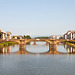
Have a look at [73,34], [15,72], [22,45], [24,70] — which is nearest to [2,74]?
[15,72]

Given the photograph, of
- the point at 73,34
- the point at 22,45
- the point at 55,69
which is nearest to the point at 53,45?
the point at 22,45

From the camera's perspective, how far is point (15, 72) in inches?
1046

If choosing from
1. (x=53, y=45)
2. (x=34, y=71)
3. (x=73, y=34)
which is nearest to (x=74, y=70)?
(x=34, y=71)

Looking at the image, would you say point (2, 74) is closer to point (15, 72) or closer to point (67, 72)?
point (15, 72)

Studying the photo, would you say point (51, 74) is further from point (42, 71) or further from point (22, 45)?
point (22, 45)

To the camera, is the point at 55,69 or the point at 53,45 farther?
the point at 53,45

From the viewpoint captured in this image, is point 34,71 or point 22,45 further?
point 22,45

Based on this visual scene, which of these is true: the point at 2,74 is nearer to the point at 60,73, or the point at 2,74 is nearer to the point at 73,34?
the point at 60,73

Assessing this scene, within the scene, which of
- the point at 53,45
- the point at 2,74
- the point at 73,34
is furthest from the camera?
the point at 73,34

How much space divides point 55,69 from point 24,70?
5338 mm

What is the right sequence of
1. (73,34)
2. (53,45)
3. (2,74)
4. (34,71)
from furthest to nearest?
(73,34), (53,45), (34,71), (2,74)

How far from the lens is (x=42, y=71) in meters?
27.2

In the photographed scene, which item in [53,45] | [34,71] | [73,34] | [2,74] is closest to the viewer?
[2,74]

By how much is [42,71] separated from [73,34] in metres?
105
